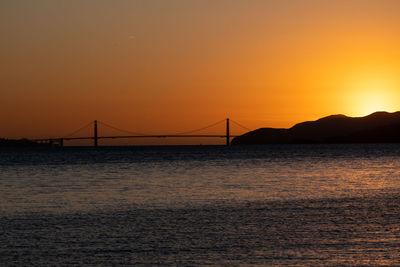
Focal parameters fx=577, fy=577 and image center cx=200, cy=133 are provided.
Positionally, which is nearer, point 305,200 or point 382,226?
point 382,226

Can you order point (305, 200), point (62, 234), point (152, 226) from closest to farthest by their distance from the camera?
point (62, 234) → point (152, 226) → point (305, 200)

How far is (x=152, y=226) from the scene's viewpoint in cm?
2073

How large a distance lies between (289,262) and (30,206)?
666 inches

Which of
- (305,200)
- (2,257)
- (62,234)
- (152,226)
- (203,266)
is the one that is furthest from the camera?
(305,200)

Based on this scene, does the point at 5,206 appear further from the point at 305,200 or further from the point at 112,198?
the point at 305,200

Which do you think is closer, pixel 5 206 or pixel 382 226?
pixel 382 226

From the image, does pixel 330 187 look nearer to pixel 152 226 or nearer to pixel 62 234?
pixel 152 226

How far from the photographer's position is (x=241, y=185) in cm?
4028

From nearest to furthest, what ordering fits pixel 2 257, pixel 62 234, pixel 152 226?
pixel 2 257
pixel 62 234
pixel 152 226

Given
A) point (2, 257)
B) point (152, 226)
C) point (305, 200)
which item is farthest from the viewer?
point (305, 200)

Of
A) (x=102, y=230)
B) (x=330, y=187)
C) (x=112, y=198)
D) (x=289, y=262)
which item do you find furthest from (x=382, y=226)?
(x=330, y=187)

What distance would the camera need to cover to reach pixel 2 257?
15.3 m

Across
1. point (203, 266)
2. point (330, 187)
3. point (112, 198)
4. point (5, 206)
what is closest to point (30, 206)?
point (5, 206)

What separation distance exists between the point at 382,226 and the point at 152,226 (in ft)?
26.3
